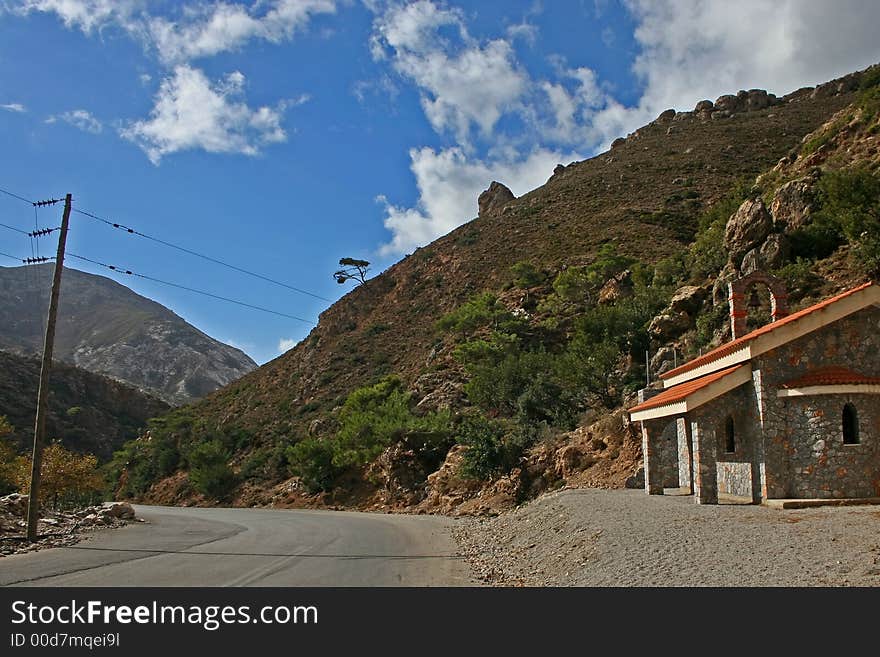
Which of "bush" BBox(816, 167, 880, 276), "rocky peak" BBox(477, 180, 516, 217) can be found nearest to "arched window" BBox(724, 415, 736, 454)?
"bush" BBox(816, 167, 880, 276)

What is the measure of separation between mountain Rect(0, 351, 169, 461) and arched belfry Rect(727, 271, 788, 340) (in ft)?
195

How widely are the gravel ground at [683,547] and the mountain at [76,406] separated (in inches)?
2314

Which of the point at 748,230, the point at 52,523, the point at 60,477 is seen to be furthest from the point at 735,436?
the point at 60,477

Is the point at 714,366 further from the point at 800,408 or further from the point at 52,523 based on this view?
the point at 52,523

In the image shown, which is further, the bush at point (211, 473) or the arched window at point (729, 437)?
the bush at point (211, 473)

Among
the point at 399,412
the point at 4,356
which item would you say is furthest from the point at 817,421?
the point at 4,356

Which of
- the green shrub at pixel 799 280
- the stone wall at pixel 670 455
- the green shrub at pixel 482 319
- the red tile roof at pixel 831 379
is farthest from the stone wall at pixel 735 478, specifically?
the green shrub at pixel 482 319

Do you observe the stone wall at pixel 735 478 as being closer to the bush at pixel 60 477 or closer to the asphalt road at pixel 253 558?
the asphalt road at pixel 253 558

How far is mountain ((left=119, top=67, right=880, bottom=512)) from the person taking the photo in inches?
1244

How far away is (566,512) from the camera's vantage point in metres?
16.6

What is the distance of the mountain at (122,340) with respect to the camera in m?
147

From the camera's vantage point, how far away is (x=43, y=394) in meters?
19.1
